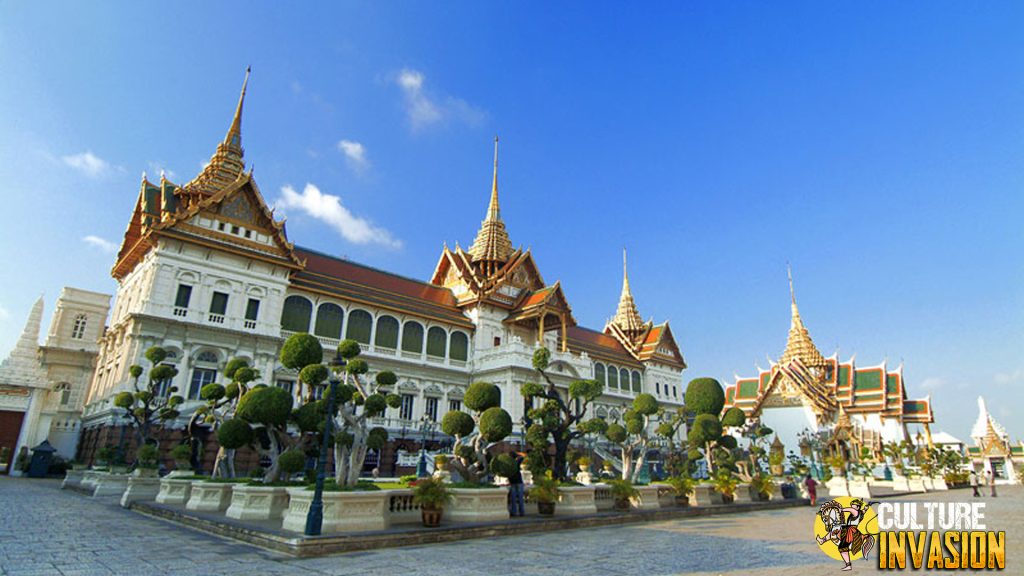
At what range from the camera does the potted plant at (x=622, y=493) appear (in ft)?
57.8

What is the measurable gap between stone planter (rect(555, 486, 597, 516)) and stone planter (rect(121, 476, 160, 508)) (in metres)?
12.6

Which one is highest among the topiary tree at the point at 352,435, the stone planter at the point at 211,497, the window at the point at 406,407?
the window at the point at 406,407

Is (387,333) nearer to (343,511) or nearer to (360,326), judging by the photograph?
(360,326)

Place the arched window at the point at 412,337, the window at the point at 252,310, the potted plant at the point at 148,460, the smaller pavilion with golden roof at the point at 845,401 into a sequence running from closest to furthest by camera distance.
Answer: the potted plant at the point at 148,460 < the window at the point at 252,310 < the arched window at the point at 412,337 < the smaller pavilion with golden roof at the point at 845,401

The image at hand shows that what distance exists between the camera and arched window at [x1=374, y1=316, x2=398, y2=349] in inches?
1367

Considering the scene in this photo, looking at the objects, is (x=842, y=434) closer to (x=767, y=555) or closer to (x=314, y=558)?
(x=767, y=555)

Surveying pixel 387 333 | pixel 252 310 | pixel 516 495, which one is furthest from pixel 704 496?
pixel 252 310

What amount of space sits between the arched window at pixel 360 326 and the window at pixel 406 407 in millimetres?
4230

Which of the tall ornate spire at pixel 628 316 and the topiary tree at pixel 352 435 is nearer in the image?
the topiary tree at pixel 352 435

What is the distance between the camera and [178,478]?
54.7 feet

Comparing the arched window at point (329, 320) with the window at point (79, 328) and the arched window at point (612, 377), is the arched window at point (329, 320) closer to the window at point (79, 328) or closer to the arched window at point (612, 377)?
the window at point (79, 328)

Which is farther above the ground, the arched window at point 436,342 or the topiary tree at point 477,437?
the arched window at point 436,342

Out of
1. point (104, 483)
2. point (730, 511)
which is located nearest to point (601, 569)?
point (730, 511)

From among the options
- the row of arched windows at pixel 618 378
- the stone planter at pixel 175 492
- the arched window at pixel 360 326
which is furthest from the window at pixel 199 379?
the row of arched windows at pixel 618 378
